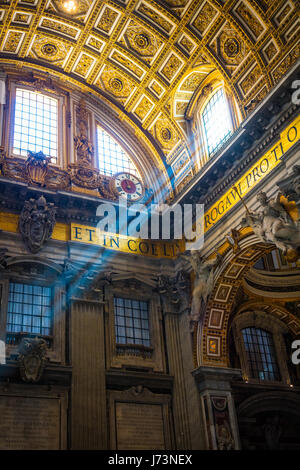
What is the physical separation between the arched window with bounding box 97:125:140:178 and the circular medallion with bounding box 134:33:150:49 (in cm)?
330

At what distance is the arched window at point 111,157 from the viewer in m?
19.3

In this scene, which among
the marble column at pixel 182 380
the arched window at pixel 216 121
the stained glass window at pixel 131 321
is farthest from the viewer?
the arched window at pixel 216 121

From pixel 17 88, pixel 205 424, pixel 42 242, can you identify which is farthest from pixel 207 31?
pixel 205 424

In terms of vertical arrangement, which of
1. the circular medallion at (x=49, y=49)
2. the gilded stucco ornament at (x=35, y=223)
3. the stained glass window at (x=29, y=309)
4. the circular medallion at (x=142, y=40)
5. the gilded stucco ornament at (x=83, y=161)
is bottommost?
the stained glass window at (x=29, y=309)

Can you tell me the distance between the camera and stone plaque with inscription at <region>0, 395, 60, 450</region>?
13.1m

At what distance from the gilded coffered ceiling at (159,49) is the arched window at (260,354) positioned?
20.2 ft

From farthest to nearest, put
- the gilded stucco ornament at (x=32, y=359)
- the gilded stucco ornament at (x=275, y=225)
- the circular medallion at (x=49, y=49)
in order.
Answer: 1. the circular medallion at (x=49, y=49)
2. the gilded stucco ornament at (x=32, y=359)
3. the gilded stucco ornament at (x=275, y=225)

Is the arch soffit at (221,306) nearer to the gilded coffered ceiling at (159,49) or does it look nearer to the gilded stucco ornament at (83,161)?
the gilded coffered ceiling at (159,49)

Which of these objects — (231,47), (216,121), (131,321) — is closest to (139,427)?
(131,321)

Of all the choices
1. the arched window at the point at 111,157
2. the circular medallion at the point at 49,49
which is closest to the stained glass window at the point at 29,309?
the arched window at the point at 111,157

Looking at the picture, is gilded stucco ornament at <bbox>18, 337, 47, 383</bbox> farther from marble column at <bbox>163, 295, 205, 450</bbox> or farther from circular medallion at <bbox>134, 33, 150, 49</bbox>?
circular medallion at <bbox>134, 33, 150, 49</bbox>
